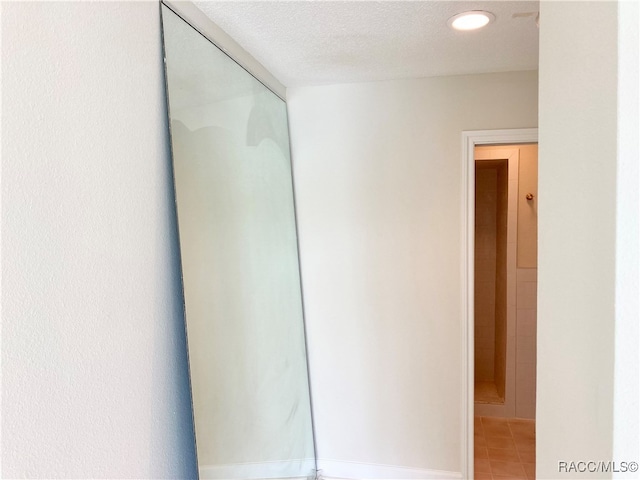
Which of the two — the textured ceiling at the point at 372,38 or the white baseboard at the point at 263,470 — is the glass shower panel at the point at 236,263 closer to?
the white baseboard at the point at 263,470

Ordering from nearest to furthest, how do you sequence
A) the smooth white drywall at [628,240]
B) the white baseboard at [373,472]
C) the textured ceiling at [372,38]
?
the smooth white drywall at [628,240] < the textured ceiling at [372,38] < the white baseboard at [373,472]

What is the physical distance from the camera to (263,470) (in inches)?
73.1

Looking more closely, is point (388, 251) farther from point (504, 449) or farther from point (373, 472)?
point (504, 449)

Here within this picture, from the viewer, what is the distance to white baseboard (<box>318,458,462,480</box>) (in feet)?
7.97

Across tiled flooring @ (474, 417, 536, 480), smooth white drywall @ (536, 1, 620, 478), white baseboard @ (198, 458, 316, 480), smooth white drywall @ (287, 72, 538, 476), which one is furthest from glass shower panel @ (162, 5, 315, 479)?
tiled flooring @ (474, 417, 536, 480)

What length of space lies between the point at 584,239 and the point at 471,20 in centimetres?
120

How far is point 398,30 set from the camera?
171 cm

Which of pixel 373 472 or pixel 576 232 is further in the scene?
pixel 373 472

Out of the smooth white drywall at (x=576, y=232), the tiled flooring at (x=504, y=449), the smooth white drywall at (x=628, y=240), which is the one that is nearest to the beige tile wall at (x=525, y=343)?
the tiled flooring at (x=504, y=449)

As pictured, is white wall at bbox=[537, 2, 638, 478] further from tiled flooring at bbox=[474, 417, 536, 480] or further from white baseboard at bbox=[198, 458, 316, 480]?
tiled flooring at bbox=[474, 417, 536, 480]

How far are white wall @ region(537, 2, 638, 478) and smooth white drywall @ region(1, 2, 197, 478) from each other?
1.03 meters

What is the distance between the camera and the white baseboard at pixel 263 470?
147 cm

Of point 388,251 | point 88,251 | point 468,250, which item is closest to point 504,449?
point 468,250

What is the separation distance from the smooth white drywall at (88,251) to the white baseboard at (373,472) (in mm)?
1412
